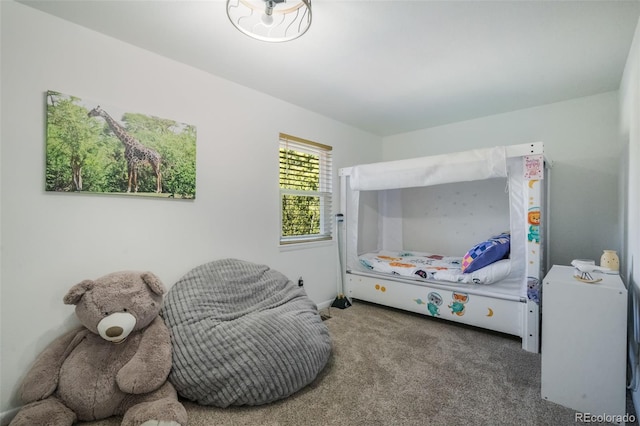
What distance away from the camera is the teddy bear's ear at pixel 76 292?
1519mm

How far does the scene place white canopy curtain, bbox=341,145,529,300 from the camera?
2.31 m

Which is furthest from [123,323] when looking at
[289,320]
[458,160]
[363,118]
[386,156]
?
[386,156]

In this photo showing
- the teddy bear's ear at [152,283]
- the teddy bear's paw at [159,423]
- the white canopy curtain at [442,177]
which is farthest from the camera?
the white canopy curtain at [442,177]

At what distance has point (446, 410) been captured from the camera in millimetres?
1565

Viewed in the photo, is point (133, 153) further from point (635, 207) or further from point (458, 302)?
point (635, 207)

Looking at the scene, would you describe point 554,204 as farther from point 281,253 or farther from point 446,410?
point 281,253

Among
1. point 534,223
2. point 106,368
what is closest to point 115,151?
point 106,368

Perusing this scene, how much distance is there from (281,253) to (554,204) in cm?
302

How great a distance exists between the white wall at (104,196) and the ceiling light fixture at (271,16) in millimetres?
802

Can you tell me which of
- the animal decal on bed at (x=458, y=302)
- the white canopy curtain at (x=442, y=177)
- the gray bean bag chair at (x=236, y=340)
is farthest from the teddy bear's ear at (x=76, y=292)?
the animal decal on bed at (x=458, y=302)

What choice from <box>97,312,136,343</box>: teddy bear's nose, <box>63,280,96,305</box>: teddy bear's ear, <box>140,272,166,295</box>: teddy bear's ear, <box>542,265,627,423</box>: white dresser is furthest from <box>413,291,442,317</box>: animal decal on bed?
<box>63,280,96,305</box>: teddy bear's ear

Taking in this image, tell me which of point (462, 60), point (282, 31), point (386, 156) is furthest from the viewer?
point (386, 156)

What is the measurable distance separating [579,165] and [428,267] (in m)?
1.91

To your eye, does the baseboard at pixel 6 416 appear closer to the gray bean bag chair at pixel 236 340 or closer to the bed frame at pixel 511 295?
the gray bean bag chair at pixel 236 340
